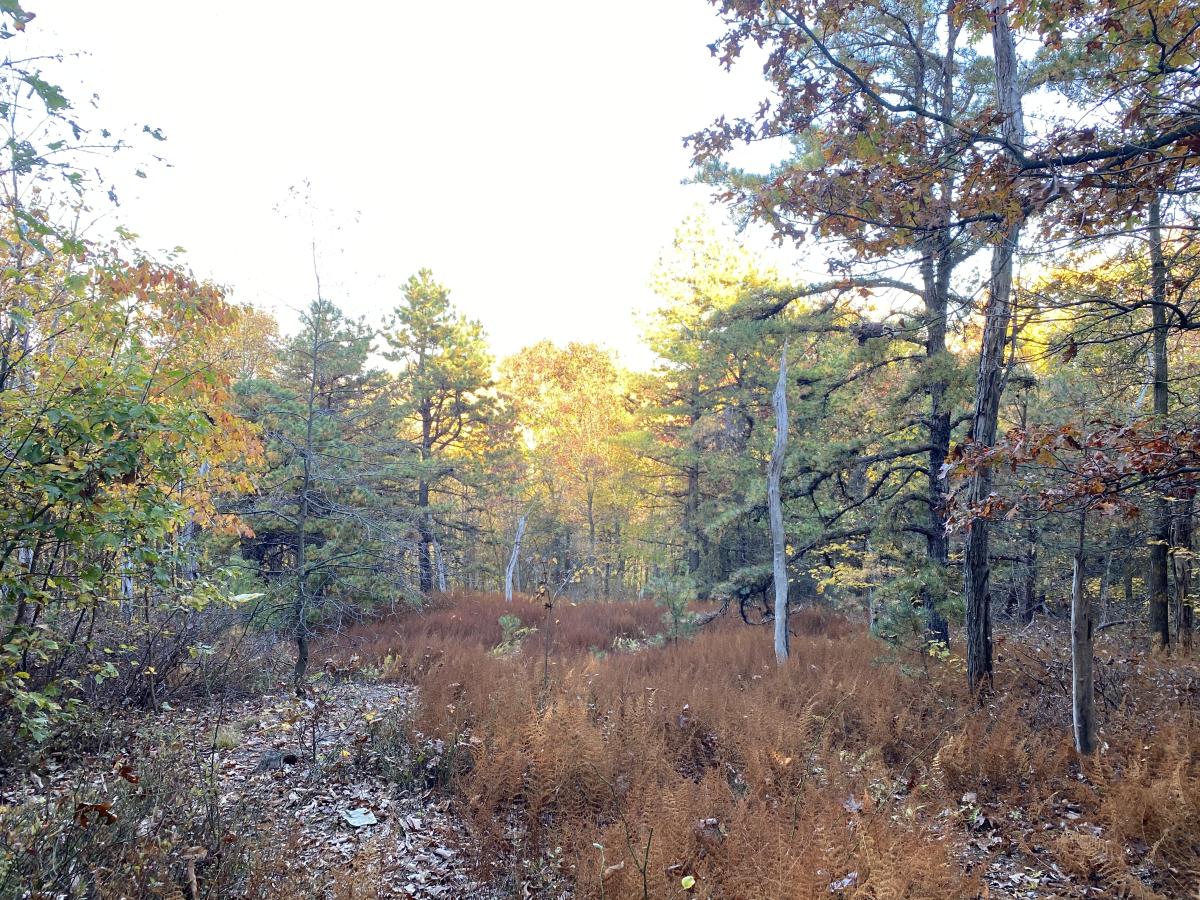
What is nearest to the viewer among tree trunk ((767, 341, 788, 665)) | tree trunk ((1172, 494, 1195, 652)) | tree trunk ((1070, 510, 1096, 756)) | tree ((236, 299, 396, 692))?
tree trunk ((1070, 510, 1096, 756))

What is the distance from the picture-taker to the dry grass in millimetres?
3547

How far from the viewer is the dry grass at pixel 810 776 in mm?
3547

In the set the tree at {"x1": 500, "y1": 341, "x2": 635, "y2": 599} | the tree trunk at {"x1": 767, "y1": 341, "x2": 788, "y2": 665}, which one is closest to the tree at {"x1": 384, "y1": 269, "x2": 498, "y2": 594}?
the tree at {"x1": 500, "y1": 341, "x2": 635, "y2": 599}

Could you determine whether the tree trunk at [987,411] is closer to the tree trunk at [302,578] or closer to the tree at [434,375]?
the tree trunk at [302,578]

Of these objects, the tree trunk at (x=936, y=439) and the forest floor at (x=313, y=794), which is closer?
the forest floor at (x=313, y=794)

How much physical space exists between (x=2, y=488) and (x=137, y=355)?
135 cm

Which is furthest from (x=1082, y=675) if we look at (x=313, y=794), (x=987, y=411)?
(x=313, y=794)

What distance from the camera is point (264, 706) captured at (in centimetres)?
723

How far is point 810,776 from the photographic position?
4.77 meters


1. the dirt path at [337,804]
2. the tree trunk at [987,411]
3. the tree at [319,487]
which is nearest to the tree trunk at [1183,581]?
the tree trunk at [987,411]

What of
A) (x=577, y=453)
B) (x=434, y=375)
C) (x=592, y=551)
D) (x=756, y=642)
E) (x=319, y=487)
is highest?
(x=434, y=375)

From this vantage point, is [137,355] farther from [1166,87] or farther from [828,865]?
[1166,87]

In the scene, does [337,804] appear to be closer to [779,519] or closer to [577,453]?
[779,519]

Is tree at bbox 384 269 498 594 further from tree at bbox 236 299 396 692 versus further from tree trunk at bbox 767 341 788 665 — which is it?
tree trunk at bbox 767 341 788 665
